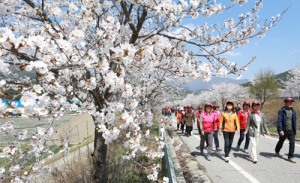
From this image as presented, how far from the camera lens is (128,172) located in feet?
14.7

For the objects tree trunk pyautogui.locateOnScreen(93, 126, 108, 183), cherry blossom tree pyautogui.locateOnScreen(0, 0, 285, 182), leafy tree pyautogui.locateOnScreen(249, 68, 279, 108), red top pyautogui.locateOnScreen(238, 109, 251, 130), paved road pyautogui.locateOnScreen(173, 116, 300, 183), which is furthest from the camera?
leafy tree pyautogui.locateOnScreen(249, 68, 279, 108)

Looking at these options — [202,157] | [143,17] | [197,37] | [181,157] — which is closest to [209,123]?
[202,157]

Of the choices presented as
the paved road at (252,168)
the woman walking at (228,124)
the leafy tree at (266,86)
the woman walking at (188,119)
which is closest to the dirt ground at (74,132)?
the paved road at (252,168)

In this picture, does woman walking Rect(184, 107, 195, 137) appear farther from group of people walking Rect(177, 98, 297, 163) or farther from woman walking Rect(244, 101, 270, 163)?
woman walking Rect(244, 101, 270, 163)

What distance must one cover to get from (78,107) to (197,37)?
3616 millimetres

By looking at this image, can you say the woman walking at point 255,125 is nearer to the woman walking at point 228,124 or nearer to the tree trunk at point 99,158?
the woman walking at point 228,124

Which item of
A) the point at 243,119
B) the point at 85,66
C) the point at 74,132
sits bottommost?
the point at 74,132

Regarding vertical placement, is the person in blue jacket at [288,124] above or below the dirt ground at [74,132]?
above

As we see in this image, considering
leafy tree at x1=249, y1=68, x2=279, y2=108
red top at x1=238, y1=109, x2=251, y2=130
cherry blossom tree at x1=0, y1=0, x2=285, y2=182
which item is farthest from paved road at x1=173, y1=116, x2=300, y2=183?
leafy tree at x1=249, y1=68, x2=279, y2=108

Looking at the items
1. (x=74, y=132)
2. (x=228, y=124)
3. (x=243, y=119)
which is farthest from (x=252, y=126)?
(x=74, y=132)

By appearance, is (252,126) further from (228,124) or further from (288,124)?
(288,124)

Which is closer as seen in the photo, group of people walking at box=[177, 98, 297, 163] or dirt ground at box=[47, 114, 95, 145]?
group of people walking at box=[177, 98, 297, 163]

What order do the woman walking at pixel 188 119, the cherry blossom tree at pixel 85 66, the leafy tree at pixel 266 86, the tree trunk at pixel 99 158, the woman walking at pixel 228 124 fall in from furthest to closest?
the leafy tree at pixel 266 86 → the woman walking at pixel 188 119 → the woman walking at pixel 228 124 → the tree trunk at pixel 99 158 → the cherry blossom tree at pixel 85 66

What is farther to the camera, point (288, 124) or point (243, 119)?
point (243, 119)
